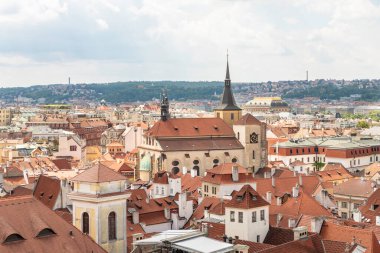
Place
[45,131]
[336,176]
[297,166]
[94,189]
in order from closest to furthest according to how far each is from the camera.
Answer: [94,189] → [336,176] → [297,166] → [45,131]

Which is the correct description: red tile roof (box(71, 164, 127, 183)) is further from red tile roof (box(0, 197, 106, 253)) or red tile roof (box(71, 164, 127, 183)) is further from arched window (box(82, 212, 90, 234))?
red tile roof (box(0, 197, 106, 253))

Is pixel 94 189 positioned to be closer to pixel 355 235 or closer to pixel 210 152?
pixel 355 235

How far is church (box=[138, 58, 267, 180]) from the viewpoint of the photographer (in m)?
99.3

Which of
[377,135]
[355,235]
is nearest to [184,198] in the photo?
[355,235]

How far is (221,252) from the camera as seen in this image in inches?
1362

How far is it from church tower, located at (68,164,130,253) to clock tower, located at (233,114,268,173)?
210 feet

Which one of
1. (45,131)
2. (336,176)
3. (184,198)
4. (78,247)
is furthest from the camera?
(45,131)

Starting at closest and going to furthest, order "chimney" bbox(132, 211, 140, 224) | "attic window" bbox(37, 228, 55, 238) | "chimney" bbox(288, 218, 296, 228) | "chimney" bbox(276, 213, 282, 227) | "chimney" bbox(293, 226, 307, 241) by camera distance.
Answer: "attic window" bbox(37, 228, 55, 238) < "chimney" bbox(293, 226, 307, 241) < "chimney" bbox(288, 218, 296, 228) < "chimney" bbox(276, 213, 282, 227) < "chimney" bbox(132, 211, 140, 224)

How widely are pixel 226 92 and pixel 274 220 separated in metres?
66.5

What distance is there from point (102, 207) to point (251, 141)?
66.7 m

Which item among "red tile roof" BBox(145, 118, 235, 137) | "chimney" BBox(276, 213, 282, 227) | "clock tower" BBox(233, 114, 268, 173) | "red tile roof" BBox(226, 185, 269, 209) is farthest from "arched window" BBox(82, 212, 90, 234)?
"clock tower" BBox(233, 114, 268, 173)

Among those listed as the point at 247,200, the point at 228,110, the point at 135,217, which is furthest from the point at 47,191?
the point at 228,110

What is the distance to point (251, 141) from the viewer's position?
106 metres

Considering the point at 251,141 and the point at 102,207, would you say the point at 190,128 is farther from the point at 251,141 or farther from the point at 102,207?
the point at 102,207
